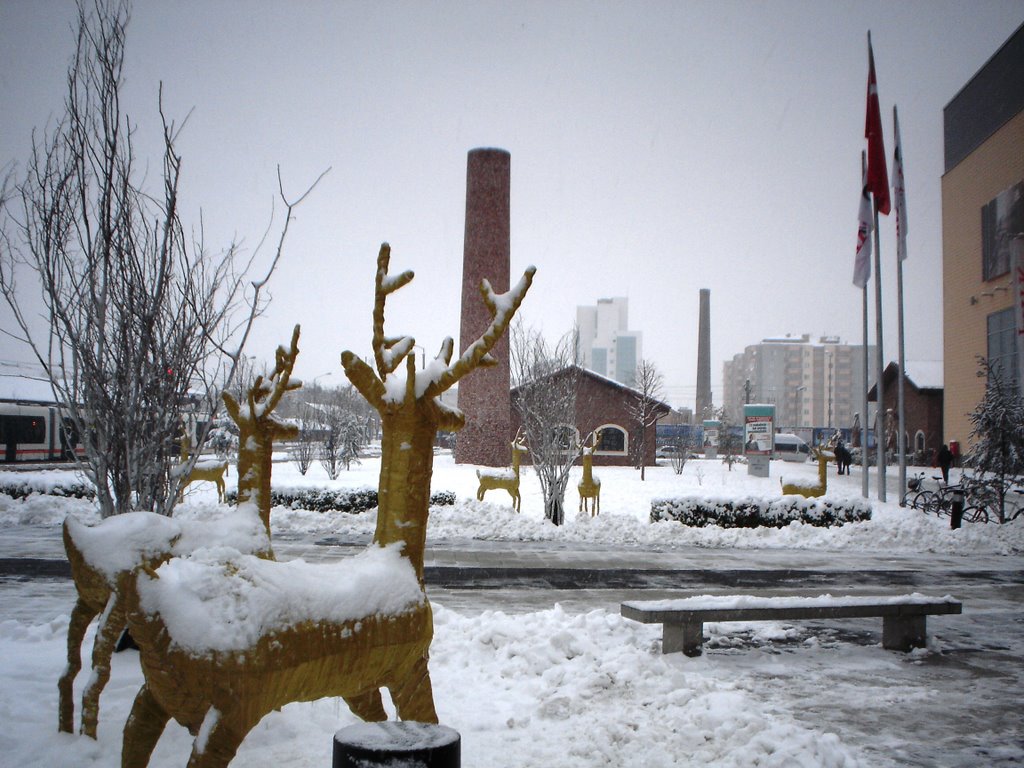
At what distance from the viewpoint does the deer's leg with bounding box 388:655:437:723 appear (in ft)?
10.8

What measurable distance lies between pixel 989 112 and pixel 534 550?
3406cm

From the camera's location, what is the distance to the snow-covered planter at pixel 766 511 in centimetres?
1517

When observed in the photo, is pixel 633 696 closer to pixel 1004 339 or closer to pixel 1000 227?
pixel 1004 339

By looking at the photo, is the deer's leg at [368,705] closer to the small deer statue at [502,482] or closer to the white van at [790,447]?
the small deer statue at [502,482]

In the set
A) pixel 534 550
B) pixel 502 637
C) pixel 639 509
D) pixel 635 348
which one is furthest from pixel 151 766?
pixel 635 348

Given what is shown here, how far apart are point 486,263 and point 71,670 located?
27.6 m

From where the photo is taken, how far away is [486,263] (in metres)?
30.9

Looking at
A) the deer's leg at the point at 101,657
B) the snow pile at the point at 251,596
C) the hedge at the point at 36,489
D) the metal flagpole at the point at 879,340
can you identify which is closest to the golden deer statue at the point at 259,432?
the deer's leg at the point at 101,657

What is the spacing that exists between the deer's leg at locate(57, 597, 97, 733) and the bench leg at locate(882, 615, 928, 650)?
269 inches

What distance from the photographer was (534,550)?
13203 millimetres

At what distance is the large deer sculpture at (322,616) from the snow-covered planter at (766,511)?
1272cm

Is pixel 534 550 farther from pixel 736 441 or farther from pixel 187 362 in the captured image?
pixel 736 441

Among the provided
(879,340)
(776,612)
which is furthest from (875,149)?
(776,612)

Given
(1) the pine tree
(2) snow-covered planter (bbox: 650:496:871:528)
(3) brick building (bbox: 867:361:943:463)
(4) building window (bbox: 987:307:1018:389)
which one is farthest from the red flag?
(3) brick building (bbox: 867:361:943:463)
